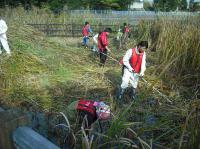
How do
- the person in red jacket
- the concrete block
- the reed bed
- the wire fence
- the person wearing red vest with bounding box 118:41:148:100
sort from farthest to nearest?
the wire fence, the person in red jacket, the person wearing red vest with bounding box 118:41:148:100, the reed bed, the concrete block

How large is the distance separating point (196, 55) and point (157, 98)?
1994 mm

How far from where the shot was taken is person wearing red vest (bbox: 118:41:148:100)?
7.28 meters

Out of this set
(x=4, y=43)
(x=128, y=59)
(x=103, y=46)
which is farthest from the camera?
(x=103, y=46)

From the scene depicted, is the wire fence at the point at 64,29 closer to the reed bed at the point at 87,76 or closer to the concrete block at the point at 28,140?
the reed bed at the point at 87,76

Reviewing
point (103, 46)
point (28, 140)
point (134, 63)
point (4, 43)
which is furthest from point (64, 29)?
point (28, 140)

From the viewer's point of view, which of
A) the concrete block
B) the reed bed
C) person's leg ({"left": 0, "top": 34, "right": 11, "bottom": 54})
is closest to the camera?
the concrete block

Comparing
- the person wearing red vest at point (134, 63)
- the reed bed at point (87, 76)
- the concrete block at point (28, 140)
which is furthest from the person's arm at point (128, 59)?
the concrete block at point (28, 140)

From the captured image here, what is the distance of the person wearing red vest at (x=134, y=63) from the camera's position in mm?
7281

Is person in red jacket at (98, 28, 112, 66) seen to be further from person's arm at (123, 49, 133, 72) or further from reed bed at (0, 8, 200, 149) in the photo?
person's arm at (123, 49, 133, 72)

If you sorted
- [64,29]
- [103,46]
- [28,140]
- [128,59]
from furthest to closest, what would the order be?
[64,29] → [103,46] → [128,59] → [28,140]

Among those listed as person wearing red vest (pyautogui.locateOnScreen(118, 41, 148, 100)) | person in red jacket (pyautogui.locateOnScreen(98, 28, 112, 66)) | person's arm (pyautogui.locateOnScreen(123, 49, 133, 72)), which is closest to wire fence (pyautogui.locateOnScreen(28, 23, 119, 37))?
person in red jacket (pyautogui.locateOnScreen(98, 28, 112, 66))

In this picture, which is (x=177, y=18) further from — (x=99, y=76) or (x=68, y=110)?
(x=68, y=110)

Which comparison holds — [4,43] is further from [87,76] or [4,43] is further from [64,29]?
[64,29]

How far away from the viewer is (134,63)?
7430 millimetres
